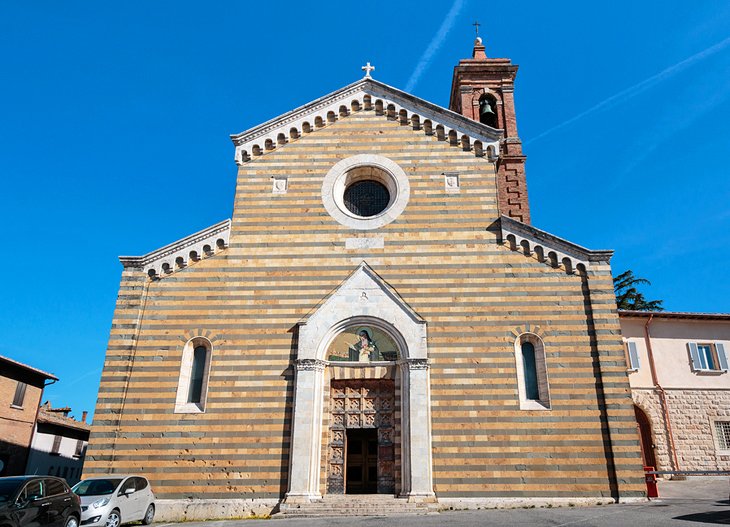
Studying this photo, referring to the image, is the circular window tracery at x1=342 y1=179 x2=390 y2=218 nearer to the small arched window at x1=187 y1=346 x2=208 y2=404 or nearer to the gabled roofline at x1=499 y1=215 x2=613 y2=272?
the gabled roofline at x1=499 y1=215 x2=613 y2=272

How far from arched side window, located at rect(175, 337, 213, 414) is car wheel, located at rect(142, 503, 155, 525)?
2.56 meters

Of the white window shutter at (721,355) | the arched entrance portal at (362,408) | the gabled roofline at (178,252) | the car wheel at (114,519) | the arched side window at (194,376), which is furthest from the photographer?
the white window shutter at (721,355)

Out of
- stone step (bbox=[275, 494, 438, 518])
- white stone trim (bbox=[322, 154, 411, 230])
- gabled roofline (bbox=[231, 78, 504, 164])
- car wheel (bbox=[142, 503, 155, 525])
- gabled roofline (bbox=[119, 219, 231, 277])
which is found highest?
gabled roofline (bbox=[231, 78, 504, 164])

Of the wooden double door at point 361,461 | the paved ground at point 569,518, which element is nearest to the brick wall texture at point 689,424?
the paved ground at point 569,518

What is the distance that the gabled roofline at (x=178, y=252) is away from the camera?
17.4 meters

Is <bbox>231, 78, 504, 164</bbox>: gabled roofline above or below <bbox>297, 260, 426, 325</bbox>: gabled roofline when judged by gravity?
above

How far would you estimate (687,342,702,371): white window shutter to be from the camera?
21766 millimetres

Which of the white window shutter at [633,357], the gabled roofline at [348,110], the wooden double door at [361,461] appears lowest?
the wooden double door at [361,461]

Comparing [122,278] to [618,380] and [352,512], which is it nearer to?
[352,512]

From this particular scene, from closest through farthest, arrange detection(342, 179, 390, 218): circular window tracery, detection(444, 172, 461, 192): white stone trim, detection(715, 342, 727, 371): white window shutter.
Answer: detection(444, 172, 461, 192): white stone trim → detection(342, 179, 390, 218): circular window tracery → detection(715, 342, 727, 371): white window shutter

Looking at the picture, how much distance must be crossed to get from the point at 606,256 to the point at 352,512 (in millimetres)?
10311

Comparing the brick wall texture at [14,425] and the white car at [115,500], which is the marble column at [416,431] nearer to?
the white car at [115,500]

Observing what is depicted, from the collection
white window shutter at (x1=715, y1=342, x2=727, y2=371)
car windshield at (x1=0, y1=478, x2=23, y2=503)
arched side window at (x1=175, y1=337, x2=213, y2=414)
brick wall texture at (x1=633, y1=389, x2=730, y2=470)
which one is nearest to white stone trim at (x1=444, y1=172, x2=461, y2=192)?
arched side window at (x1=175, y1=337, x2=213, y2=414)

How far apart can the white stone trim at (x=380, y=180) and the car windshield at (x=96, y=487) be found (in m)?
9.62
